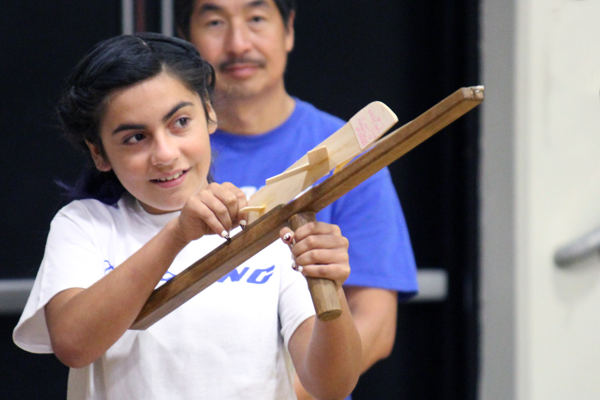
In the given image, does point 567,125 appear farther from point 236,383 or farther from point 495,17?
point 236,383

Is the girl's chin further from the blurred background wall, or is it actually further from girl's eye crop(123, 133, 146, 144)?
the blurred background wall

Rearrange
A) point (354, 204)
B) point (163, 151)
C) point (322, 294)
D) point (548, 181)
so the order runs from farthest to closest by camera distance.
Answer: point (548, 181) < point (354, 204) < point (163, 151) < point (322, 294)

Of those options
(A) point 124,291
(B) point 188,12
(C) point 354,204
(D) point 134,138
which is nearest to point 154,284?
(A) point 124,291

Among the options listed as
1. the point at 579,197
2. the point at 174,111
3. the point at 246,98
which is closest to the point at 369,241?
the point at 246,98

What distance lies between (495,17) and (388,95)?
0.72ft

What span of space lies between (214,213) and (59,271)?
0.54 ft

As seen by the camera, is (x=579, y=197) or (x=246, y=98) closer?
(x=246, y=98)

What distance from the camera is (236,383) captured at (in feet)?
1.95

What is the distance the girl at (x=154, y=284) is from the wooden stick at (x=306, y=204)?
0.02 meters

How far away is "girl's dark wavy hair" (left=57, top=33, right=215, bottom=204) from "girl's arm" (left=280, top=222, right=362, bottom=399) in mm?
220

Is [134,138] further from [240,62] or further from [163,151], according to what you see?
[240,62]

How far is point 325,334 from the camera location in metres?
0.53

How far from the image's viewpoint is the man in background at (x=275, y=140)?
0.84m

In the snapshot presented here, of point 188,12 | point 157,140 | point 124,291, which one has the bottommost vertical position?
point 124,291
